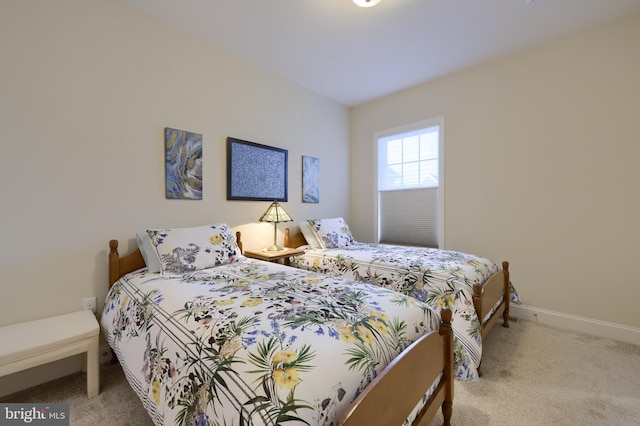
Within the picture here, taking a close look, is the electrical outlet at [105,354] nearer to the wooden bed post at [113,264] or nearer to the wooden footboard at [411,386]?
the wooden bed post at [113,264]

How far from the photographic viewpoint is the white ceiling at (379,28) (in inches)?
82.8

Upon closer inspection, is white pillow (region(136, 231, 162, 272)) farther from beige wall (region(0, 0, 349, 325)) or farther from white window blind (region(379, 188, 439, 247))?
white window blind (region(379, 188, 439, 247))

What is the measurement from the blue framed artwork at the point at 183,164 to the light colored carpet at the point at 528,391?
140 centimetres

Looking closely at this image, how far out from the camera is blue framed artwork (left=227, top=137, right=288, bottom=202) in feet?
8.80

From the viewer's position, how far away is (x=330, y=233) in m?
3.12

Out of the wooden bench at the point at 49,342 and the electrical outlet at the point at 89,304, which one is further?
the electrical outlet at the point at 89,304

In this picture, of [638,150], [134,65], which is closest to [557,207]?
[638,150]

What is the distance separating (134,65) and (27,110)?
30.0 inches

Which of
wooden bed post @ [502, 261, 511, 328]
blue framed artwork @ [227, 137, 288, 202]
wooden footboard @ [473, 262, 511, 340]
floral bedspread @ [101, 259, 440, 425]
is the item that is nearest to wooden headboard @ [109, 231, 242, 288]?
floral bedspread @ [101, 259, 440, 425]

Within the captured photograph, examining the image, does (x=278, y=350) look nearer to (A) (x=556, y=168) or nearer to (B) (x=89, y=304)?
(B) (x=89, y=304)

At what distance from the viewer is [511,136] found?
2.80 meters

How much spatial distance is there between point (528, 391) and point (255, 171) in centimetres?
280

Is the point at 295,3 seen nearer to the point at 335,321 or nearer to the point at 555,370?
the point at 335,321

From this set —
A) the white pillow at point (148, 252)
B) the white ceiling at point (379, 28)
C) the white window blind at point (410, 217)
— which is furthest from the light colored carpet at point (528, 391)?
the white ceiling at point (379, 28)
